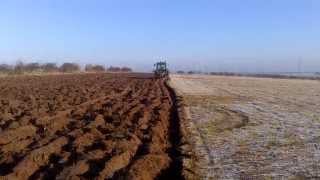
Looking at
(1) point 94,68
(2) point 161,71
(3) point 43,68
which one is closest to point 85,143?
(2) point 161,71

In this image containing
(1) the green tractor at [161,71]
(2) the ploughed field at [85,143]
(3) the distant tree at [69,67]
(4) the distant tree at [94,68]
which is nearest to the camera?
(2) the ploughed field at [85,143]

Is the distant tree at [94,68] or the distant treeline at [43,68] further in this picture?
the distant tree at [94,68]

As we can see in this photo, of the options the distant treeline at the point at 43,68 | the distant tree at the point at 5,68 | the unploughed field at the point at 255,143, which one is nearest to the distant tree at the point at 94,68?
the distant treeline at the point at 43,68

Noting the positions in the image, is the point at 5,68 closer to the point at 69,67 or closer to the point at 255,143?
the point at 69,67

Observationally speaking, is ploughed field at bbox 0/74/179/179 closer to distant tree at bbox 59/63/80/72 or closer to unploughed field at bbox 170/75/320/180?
unploughed field at bbox 170/75/320/180

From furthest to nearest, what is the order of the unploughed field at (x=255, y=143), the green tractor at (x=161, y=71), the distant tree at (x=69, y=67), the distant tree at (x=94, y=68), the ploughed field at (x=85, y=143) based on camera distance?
the distant tree at (x=94, y=68) < the distant tree at (x=69, y=67) < the green tractor at (x=161, y=71) < the unploughed field at (x=255, y=143) < the ploughed field at (x=85, y=143)

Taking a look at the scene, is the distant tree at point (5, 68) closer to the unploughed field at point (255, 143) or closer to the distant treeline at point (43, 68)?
the distant treeline at point (43, 68)

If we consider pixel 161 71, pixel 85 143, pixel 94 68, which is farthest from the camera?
pixel 94 68

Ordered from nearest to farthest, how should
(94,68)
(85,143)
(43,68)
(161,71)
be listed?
(85,143)
(161,71)
(43,68)
(94,68)

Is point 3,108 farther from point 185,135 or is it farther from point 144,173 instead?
point 144,173

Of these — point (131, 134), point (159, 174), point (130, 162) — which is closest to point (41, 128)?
point (131, 134)

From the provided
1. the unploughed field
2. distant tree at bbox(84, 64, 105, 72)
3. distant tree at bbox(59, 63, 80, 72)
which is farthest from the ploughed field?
distant tree at bbox(84, 64, 105, 72)

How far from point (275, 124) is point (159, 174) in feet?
25.7

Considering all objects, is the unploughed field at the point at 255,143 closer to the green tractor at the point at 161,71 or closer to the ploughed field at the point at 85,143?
the ploughed field at the point at 85,143
